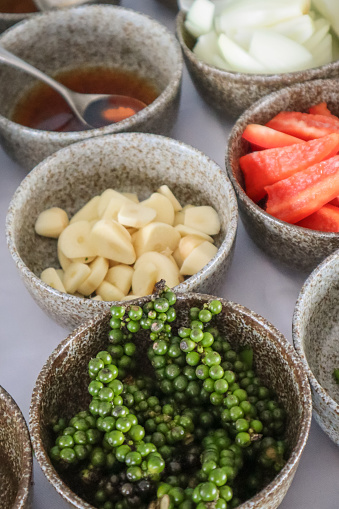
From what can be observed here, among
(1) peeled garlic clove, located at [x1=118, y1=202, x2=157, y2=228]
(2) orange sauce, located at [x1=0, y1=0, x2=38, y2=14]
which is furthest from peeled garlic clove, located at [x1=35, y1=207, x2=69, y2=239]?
(2) orange sauce, located at [x1=0, y1=0, x2=38, y2=14]

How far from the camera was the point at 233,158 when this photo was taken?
3.44 ft

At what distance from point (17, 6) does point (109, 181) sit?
1.99ft

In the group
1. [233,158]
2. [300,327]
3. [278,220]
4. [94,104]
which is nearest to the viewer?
[300,327]

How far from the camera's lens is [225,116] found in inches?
49.4

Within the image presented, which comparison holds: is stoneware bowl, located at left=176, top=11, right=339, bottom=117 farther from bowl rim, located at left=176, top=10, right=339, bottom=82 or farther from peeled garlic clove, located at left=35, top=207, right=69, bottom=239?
peeled garlic clove, located at left=35, top=207, right=69, bottom=239

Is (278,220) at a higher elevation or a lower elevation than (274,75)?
lower

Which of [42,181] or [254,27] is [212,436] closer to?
[42,181]

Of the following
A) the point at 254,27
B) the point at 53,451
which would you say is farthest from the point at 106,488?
the point at 254,27

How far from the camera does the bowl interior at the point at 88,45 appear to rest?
127cm

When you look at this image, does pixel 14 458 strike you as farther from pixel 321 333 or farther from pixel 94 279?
pixel 321 333

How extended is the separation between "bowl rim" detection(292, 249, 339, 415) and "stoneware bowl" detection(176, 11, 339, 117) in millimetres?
412

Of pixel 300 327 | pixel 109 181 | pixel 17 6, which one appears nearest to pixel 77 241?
pixel 109 181

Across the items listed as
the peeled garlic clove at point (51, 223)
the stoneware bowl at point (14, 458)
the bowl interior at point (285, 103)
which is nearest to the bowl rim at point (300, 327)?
the bowl interior at point (285, 103)

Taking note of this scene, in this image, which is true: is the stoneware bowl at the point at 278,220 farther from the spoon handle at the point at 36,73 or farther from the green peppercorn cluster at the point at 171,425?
the spoon handle at the point at 36,73
